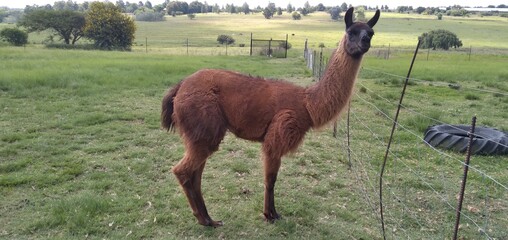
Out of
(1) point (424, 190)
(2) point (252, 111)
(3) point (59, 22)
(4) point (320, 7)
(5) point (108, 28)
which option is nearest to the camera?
(2) point (252, 111)

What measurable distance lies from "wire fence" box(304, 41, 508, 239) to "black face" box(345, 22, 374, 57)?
2.96ft

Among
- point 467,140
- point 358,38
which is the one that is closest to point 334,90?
point 358,38

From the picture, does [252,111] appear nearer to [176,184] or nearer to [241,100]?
[241,100]

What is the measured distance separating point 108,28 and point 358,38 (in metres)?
39.8

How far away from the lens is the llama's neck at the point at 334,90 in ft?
13.6

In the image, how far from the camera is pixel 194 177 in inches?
174

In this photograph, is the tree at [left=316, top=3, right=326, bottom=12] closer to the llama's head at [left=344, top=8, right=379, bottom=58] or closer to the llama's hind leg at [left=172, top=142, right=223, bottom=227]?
the llama's head at [left=344, top=8, right=379, bottom=58]

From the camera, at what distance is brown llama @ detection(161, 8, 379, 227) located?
13.6 ft

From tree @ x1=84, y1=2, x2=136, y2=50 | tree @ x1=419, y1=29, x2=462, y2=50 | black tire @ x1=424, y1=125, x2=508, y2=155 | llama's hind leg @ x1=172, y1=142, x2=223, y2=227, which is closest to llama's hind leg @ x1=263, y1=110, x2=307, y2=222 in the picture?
llama's hind leg @ x1=172, y1=142, x2=223, y2=227

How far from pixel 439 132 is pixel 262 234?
495 cm

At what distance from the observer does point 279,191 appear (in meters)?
5.41

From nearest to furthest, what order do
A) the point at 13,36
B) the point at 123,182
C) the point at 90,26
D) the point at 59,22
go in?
the point at 123,182 < the point at 13,36 < the point at 90,26 < the point at 59,22

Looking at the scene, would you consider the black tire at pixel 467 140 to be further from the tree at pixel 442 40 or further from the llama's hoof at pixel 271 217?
the tree at pixel 442 40

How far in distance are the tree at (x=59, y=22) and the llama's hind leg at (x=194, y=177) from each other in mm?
42448
